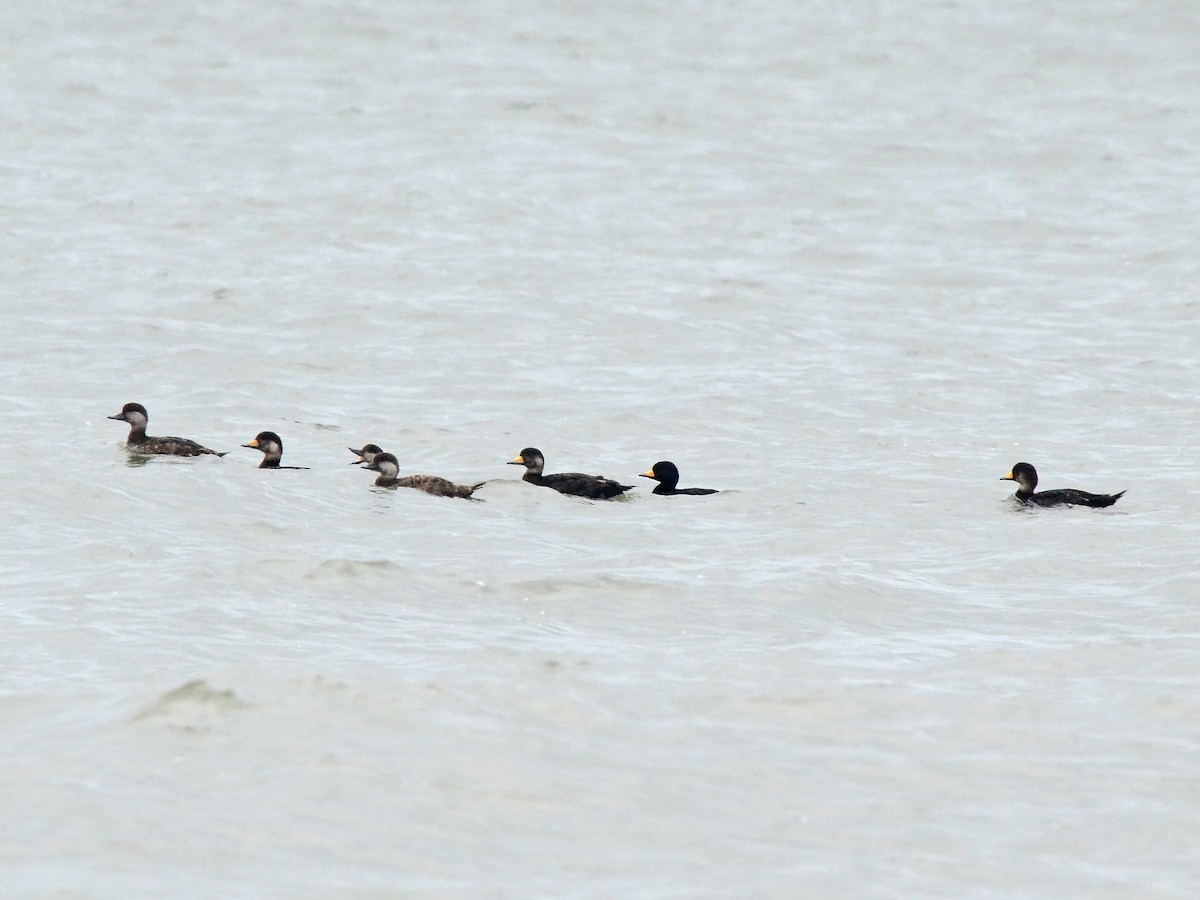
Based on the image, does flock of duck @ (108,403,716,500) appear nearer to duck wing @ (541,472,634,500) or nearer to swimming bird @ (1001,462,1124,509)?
duck wing @ (541,472,634,500)

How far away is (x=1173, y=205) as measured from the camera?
1487 inches

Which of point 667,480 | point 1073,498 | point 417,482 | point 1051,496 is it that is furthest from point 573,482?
point 1073,498

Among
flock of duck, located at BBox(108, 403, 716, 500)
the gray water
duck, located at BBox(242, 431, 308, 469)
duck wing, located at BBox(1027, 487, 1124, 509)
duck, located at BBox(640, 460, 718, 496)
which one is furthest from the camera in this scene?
duck, located at BBox(242, 431, 308, 469)

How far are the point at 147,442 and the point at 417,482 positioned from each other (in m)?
3.16

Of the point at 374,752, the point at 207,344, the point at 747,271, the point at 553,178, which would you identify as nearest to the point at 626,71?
the point at 553,178

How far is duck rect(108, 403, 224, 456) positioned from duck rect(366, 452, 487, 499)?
2.08 meters

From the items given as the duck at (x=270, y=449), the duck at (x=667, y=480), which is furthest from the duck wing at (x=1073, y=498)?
the duck at (x=270, y=449)

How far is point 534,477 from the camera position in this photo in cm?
1869

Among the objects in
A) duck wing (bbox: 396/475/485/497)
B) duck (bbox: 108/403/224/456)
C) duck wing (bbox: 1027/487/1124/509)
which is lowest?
duck wing (bbox: 396/475/485/497)

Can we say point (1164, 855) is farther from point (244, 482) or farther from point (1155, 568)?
point (244, 482)

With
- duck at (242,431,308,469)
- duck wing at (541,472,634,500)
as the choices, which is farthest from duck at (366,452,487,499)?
duck at (242,431,308,469)

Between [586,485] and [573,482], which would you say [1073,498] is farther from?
[573,482]

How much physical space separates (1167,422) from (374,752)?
1525cm

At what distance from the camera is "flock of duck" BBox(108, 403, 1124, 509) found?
17875 mm
